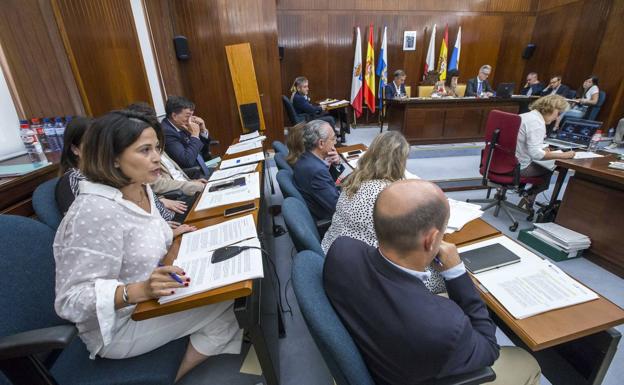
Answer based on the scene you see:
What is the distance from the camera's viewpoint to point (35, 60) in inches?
72.3

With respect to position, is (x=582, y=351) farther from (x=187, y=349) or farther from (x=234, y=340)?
(x=187, y=349)

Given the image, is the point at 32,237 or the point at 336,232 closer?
the point at 32,237

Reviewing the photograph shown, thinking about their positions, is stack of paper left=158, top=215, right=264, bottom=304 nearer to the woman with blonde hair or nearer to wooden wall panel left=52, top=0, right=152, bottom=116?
the woman with blonde hair

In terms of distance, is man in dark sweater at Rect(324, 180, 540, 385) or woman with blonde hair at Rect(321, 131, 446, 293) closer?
man in dark sweater at Rect(324, 180, 540, 385)

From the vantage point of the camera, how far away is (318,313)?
710 mm

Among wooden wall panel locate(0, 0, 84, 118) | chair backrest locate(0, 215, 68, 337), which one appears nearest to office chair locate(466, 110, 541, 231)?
chair backrest locate(0, 215, 68, 337)

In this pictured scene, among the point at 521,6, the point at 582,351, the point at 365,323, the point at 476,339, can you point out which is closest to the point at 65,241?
the point at 365,323

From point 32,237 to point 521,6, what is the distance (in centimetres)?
1071

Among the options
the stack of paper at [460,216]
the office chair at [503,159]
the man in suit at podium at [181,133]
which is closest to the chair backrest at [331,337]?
the stack of paper at [460,216]

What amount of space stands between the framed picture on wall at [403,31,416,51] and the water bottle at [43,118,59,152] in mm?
7838

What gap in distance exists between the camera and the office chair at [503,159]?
8.48ft

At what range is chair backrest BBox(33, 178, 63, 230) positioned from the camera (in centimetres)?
123

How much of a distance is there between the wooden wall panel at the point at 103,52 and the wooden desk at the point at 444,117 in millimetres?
4221

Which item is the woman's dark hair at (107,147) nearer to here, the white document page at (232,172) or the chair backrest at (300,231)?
the chair backrest at (300,231)
